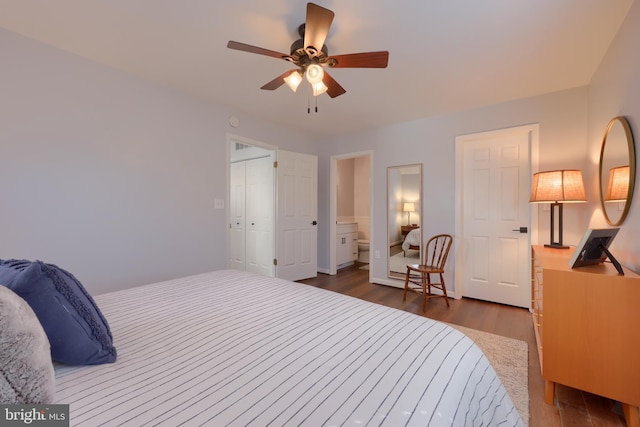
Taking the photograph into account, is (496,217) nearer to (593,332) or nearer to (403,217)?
(403,217)

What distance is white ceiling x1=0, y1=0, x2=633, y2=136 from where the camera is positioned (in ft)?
5.29

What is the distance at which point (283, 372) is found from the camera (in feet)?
2.48

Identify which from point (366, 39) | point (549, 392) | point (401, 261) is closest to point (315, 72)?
point (366, 39)

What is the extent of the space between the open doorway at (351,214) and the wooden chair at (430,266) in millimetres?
1385

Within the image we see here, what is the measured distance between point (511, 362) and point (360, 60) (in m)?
2.38

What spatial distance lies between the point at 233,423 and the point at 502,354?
2.21 meters

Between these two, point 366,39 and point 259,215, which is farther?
point 259,215

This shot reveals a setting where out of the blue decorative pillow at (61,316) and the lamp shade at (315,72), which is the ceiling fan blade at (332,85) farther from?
the blue decorative pillow at (61,316)

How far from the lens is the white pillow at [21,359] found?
528 millimetres

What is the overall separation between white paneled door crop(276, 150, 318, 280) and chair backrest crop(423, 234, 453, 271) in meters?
1.74

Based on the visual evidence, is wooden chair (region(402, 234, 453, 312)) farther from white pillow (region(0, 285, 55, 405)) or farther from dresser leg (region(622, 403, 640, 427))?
white pillow (region(0, 285, 55, 405))

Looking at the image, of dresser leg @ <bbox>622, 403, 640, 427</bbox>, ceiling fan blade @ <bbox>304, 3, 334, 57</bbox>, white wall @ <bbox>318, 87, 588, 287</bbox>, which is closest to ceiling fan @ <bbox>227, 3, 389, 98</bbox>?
ceiling fan blade @ <bbox>304, 3, 334, 57</bbox>

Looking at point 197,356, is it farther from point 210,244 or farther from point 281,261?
point 281,261

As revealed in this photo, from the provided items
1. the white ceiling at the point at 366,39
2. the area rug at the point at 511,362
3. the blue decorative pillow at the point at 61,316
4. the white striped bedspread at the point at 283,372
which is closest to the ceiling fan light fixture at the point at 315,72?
the white ceiling at the point at 366,39
